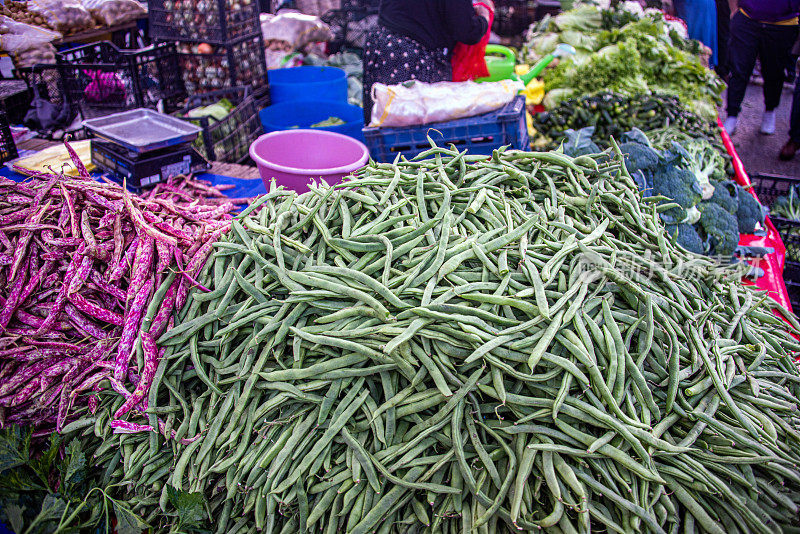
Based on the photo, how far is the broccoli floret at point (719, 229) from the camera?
344 cm

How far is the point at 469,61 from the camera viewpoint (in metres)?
4.79

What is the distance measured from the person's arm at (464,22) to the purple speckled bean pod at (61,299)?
3.55 meters

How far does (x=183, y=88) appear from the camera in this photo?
17.7 feet

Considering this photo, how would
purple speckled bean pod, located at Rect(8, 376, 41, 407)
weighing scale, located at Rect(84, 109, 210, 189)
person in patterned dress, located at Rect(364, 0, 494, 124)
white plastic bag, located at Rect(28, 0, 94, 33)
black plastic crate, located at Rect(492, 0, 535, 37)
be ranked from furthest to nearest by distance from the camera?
black plastic crate, located at Rect(492, 0, 535, 37), white plastic bag, located at Rect(28, 0, 94, 33), person in patterned dress, located at Rect(364, 0, 494, 124), weighing scale, located at Rect(84, 109, 210, 189), purple speckled bean pod, located at Rect(8, 376, 41, 407)

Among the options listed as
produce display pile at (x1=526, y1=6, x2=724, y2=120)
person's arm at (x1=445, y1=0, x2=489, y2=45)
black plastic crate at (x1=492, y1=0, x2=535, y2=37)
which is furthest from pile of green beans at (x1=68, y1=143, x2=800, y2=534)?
black plastic crate at (x1=492, y1=0, x2=535, y2=37)

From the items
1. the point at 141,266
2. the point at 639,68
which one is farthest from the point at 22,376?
the point at 639,68

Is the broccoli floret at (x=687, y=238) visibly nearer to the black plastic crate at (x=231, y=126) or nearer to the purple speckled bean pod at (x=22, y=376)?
the purple speckled bean pod at (x=22, y=376)

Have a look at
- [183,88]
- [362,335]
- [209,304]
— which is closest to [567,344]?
[362,335]

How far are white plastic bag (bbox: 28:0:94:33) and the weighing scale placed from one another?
3.18 meters

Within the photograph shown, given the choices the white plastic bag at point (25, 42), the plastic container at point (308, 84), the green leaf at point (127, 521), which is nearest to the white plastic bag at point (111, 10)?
the white plastic bag at point (25, 42)

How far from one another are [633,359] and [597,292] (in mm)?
274

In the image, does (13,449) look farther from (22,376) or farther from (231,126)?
(231,126)

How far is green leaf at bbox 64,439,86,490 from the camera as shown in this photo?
1.79 meters

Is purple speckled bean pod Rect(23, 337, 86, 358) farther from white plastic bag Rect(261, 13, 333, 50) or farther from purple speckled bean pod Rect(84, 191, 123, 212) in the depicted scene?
white plastic bag Rect(261, 13, 333, 50)
